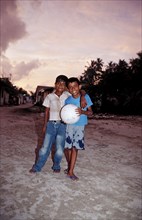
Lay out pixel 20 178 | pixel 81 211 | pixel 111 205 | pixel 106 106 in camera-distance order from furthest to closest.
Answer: pixel 106 106 < pixel 20 178 < pixel 111 205 < pixel 81 211

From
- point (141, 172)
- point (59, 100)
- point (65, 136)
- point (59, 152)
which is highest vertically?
point (59, 100)

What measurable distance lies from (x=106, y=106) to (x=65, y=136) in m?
29.8

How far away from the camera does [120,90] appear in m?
33.2

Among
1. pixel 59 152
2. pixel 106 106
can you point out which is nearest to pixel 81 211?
pixel 59 152

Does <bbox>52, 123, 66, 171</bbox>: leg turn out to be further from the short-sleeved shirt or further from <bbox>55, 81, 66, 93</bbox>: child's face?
→ <bbox>55, 81, 66, 93</bbox>: child's face

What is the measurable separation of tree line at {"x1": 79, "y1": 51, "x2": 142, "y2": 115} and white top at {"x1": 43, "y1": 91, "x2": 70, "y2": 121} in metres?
27.4

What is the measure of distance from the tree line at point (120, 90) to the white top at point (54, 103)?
90.0 feet

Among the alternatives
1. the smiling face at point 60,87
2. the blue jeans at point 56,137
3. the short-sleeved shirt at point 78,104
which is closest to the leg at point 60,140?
the blue jeans at point 56,137

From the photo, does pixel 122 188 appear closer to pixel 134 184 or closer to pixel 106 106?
pixel 134 184

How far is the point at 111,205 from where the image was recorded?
3484mm

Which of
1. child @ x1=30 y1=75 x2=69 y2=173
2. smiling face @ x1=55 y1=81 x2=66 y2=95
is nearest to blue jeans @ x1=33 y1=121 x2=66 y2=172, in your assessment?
child @ x1=30 y1=75 x2=69 y2=173

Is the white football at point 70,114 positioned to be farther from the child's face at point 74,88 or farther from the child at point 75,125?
the child's face at point 74,88

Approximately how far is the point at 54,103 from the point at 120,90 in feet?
97.3

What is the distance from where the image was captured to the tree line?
31.5 meters
